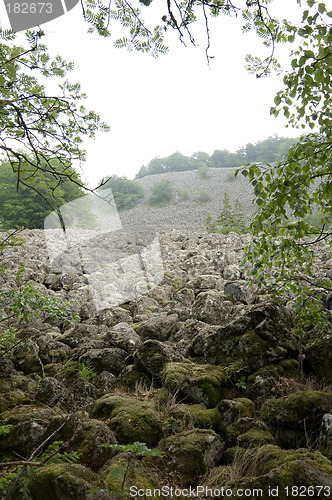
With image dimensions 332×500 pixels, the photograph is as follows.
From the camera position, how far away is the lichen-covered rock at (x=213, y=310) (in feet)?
22.7

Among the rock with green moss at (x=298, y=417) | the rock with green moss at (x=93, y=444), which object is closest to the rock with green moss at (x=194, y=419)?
the rock with green moss at (x=298, y=417)

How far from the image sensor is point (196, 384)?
4.55 meters

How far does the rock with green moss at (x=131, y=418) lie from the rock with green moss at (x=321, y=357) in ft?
7.24

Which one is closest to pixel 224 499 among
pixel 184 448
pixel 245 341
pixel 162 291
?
pixel 184 448

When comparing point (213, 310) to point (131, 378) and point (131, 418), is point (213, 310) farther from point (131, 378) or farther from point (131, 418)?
point (131, 418)

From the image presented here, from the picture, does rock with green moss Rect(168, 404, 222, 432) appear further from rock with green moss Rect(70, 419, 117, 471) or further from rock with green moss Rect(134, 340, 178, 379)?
rock with green moss Rect(134, 340, 178, 379)

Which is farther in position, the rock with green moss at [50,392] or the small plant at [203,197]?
the small plant at [203,197]

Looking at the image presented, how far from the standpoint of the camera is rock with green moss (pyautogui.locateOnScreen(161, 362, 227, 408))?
14.7 feet

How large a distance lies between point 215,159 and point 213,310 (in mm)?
49557

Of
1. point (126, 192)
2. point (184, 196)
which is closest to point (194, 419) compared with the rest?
point (126, 192)

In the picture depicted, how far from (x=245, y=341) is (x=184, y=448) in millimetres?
2149

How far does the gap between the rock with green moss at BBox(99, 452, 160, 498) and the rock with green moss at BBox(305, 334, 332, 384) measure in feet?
8.70

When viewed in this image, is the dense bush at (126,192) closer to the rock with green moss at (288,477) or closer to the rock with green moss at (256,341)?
the rock with green moss at (256,341)

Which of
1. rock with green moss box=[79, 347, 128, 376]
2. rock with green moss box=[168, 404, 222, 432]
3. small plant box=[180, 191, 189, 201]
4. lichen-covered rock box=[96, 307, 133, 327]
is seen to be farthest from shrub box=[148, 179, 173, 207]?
rock with green moss box=[168, 404, 222, 432]
